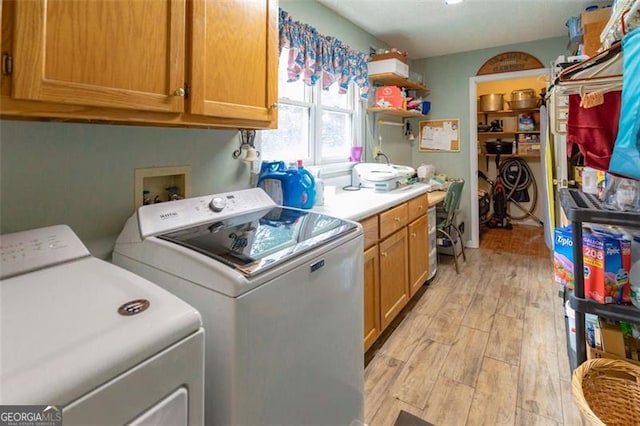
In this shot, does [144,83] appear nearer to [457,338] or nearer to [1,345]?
[1,345]

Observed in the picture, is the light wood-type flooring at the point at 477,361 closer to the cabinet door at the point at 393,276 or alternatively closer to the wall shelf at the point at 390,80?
the cabinet door at the point at 393,276

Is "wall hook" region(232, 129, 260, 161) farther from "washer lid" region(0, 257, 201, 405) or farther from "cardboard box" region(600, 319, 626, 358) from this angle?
"cardboard box" region(600, 319, 626, 358)

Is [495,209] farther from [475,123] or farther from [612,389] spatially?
[612,389]

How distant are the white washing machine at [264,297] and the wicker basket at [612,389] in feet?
2.83

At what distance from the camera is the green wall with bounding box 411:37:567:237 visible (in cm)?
397

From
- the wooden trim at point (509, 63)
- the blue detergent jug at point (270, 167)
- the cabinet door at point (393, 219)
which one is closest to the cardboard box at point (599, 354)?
the cabinet door at point (393, 219)

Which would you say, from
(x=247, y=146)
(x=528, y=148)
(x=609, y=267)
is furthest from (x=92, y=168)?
(x=528, y=148)

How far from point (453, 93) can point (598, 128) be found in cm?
322

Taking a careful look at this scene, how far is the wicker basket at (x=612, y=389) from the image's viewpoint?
120 centimetres

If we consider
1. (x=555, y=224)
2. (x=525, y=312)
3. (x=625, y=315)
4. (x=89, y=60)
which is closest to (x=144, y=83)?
(x=89, y=60)

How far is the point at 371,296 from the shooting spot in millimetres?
1938

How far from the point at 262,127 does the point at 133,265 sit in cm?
80

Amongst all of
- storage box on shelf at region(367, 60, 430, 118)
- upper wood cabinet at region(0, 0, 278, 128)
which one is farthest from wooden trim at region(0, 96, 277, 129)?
storage box on shelf at region(367, 60, 430, 118)

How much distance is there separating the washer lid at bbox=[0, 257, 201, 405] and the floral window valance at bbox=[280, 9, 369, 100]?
1768mm
